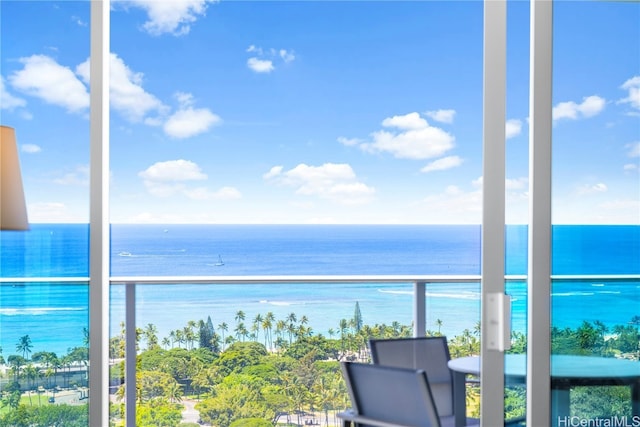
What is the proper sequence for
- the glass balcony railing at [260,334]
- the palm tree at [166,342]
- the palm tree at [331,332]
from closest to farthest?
the glass balcony railing at [260,334]
the palm tree at [166,342]
the palm tree at [331,332]

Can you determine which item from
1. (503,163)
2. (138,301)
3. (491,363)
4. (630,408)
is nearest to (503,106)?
(503,163)

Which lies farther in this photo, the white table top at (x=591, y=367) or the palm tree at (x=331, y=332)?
the palm tree at (x=331, y=332)

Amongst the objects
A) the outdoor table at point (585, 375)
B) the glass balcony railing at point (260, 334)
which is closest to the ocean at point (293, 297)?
the glass balcony railing at point (260, 334)

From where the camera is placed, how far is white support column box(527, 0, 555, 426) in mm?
2307

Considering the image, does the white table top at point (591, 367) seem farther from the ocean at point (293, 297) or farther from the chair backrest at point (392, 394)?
the chair backrest at point (392, 394)

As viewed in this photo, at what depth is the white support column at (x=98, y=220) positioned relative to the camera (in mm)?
2285

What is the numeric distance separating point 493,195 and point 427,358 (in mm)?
1589

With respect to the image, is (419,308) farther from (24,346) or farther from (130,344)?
(24,346)

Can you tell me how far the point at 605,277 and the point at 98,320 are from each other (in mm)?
1596

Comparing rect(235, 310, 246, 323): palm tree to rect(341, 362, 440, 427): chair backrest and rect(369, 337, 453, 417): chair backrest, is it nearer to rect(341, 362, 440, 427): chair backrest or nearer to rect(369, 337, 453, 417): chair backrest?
rect(369, 337, 453, 417): chair backrest

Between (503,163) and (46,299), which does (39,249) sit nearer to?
(46,299)

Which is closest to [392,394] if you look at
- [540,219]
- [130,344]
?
[540,219]

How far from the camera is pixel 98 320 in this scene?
2299mm

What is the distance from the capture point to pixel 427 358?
3.66 meters
